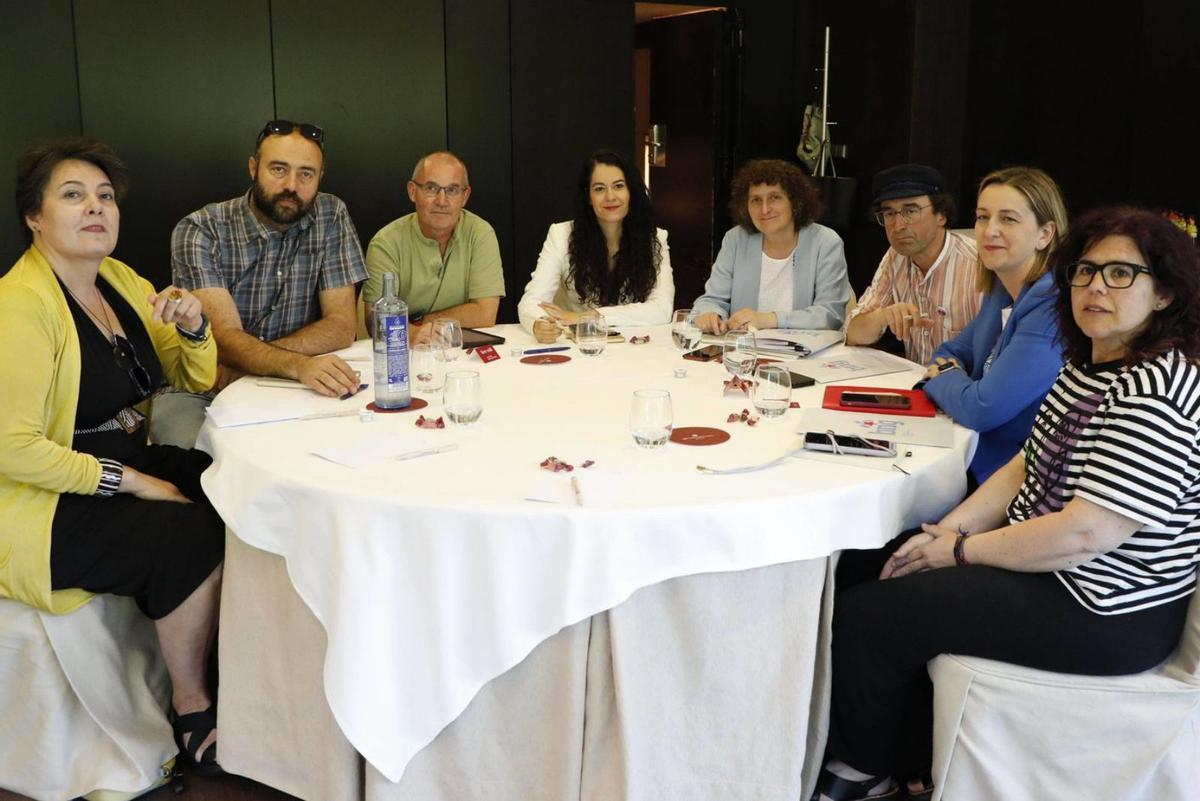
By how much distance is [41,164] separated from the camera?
102 inches

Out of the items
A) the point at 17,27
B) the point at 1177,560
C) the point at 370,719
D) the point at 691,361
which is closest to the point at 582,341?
the point at 691,361

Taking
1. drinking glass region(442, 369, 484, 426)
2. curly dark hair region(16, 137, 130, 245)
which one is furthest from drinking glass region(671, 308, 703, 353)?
curly dark hair region(16, 137, 130, 245)

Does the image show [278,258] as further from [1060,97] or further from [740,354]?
[1060,97]

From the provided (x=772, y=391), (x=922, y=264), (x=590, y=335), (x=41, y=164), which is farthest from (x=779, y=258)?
(x=41, y=164)

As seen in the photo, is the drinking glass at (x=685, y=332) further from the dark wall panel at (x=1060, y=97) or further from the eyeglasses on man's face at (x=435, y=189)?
the dark wall panel at (x=1060, y=97)

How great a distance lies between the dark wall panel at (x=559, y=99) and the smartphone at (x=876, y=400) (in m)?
3.88

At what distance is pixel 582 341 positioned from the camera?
328cm

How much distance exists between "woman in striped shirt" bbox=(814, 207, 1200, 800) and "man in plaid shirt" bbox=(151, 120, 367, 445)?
6.88 ft

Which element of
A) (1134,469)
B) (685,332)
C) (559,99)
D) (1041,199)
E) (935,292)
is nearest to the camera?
(1134,469)

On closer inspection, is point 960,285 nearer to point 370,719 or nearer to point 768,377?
point 768,377

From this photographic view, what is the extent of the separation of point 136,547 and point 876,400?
70.6 inches

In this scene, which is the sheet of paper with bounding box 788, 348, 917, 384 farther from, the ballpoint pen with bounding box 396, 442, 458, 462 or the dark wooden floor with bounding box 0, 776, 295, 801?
the dark wooden floor with bounding box 0, 776, 295, 801

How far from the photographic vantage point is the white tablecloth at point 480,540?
1.96 metres

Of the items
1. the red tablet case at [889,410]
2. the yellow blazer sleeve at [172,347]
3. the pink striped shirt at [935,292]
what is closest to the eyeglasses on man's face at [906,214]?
the pink striped shirt at [935,292]
